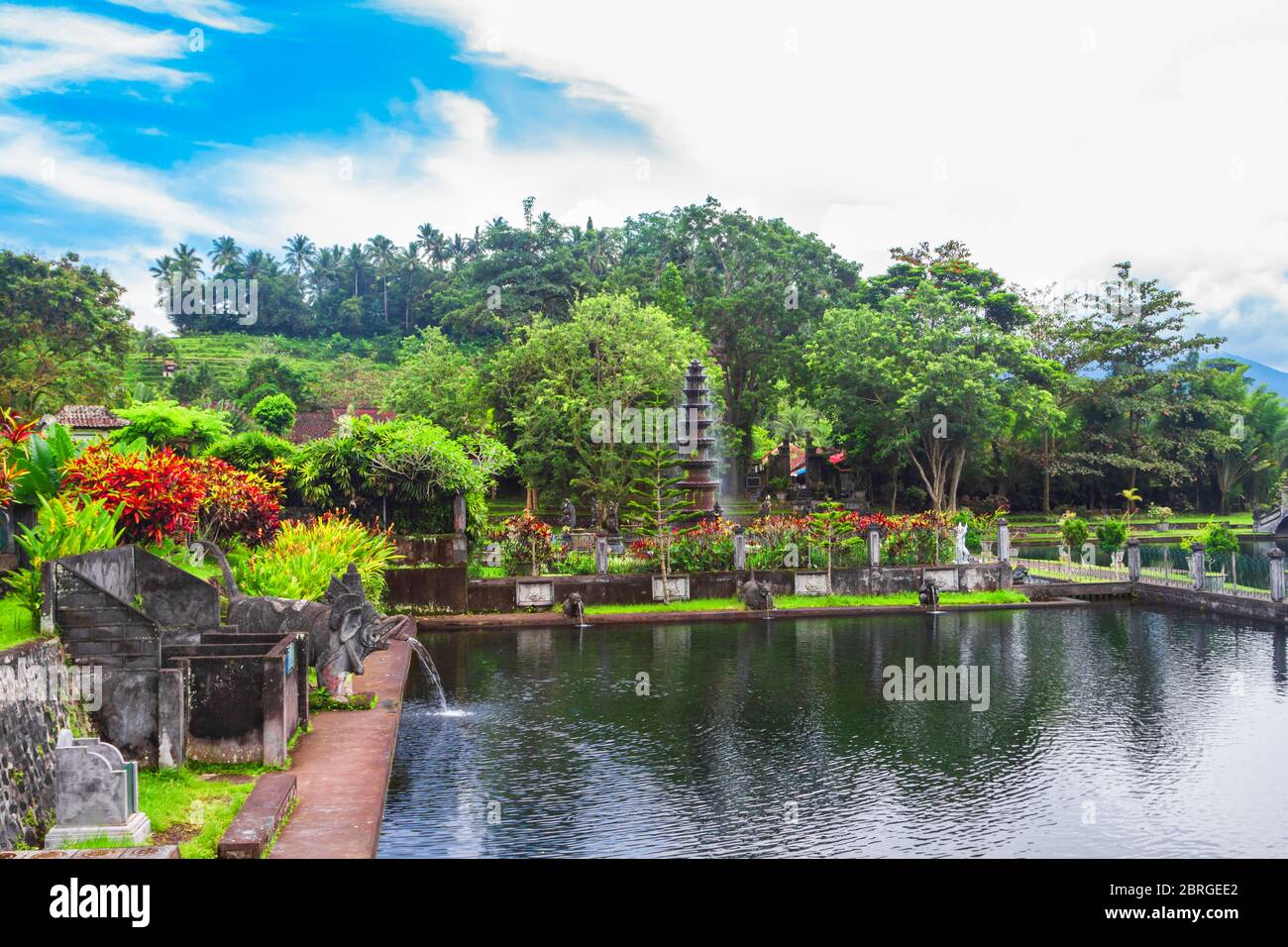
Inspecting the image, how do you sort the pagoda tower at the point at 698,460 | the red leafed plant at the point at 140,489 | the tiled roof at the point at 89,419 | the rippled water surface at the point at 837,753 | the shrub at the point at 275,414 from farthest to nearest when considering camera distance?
the shrub at the point at 275,414 < the tiled roof at the point at 89,419 < the pagoda tower at the point at 698,460 < the red leafed plant at the point at 140,489 < the rippled water surface at the point at 837,753

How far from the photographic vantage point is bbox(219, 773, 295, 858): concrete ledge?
7922 millimetres

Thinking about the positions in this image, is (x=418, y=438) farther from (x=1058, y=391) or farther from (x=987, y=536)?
(x=1058, y=391)

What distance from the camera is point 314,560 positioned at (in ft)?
55.1

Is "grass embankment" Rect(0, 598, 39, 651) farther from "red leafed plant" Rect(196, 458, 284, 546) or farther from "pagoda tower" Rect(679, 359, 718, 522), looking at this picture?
"pagoda tower" Rect(679, 359, 718, 522)

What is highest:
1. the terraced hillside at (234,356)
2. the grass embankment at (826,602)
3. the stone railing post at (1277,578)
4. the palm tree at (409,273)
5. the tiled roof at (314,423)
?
the palm tree at (409,273)

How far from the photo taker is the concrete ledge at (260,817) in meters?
7.92

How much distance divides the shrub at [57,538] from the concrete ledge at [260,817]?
2928 millimetres

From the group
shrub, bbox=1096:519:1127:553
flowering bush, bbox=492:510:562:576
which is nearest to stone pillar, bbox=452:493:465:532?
flowering bush, bbox=492:510:562:576

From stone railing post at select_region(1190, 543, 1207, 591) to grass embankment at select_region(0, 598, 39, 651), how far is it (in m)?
24.1

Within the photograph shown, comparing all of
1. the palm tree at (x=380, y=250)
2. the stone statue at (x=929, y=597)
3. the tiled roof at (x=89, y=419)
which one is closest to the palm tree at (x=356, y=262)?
the palm tree at (x=380, y=250)

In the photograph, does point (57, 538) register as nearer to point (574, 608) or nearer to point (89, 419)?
point (574, 608)

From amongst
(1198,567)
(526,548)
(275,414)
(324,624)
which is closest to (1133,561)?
(1198,567)

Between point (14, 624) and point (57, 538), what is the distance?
118 centimetres

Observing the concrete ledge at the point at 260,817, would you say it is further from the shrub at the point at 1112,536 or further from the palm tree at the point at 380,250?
the palm tree at the point at 380,250
